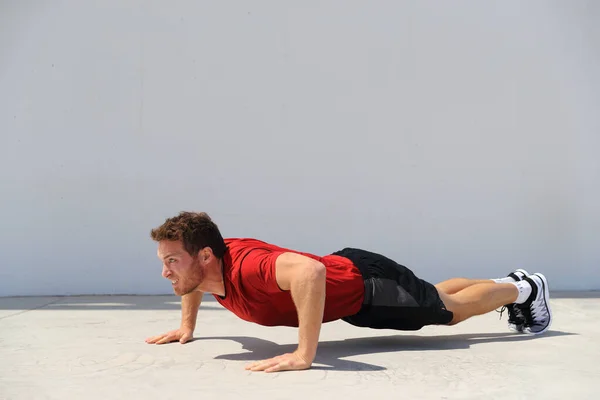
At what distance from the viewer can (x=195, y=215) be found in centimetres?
291

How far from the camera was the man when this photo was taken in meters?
2.67

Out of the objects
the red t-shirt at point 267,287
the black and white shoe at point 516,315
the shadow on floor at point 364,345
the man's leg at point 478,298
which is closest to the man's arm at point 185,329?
the shadow on floor at point 364,345

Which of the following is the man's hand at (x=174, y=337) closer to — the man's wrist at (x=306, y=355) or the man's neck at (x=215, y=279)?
the man's neck at (x=215, y=279)

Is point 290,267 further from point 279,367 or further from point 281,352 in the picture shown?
point 281,352

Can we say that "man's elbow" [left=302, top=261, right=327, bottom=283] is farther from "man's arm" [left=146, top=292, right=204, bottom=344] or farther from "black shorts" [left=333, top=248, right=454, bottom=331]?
"man's arm" [left=146, top=292, right=204, bottom=344]

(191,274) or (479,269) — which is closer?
(191,274)

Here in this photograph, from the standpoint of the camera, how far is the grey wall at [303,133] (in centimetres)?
546

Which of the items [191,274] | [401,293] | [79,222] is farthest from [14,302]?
[401,293]

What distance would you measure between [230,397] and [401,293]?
40.9 inches

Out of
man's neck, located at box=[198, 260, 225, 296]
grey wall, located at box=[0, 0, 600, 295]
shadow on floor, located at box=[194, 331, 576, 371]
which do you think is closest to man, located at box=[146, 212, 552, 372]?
man's neck, located at box=[198, 260, 225, 296]

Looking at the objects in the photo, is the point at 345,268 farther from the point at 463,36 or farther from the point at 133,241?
the point at 463,36

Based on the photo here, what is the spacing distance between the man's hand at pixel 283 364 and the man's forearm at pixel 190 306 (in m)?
0.62

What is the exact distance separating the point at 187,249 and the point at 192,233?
0.21ft

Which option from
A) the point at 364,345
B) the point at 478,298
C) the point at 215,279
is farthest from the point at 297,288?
the point at 478,298
